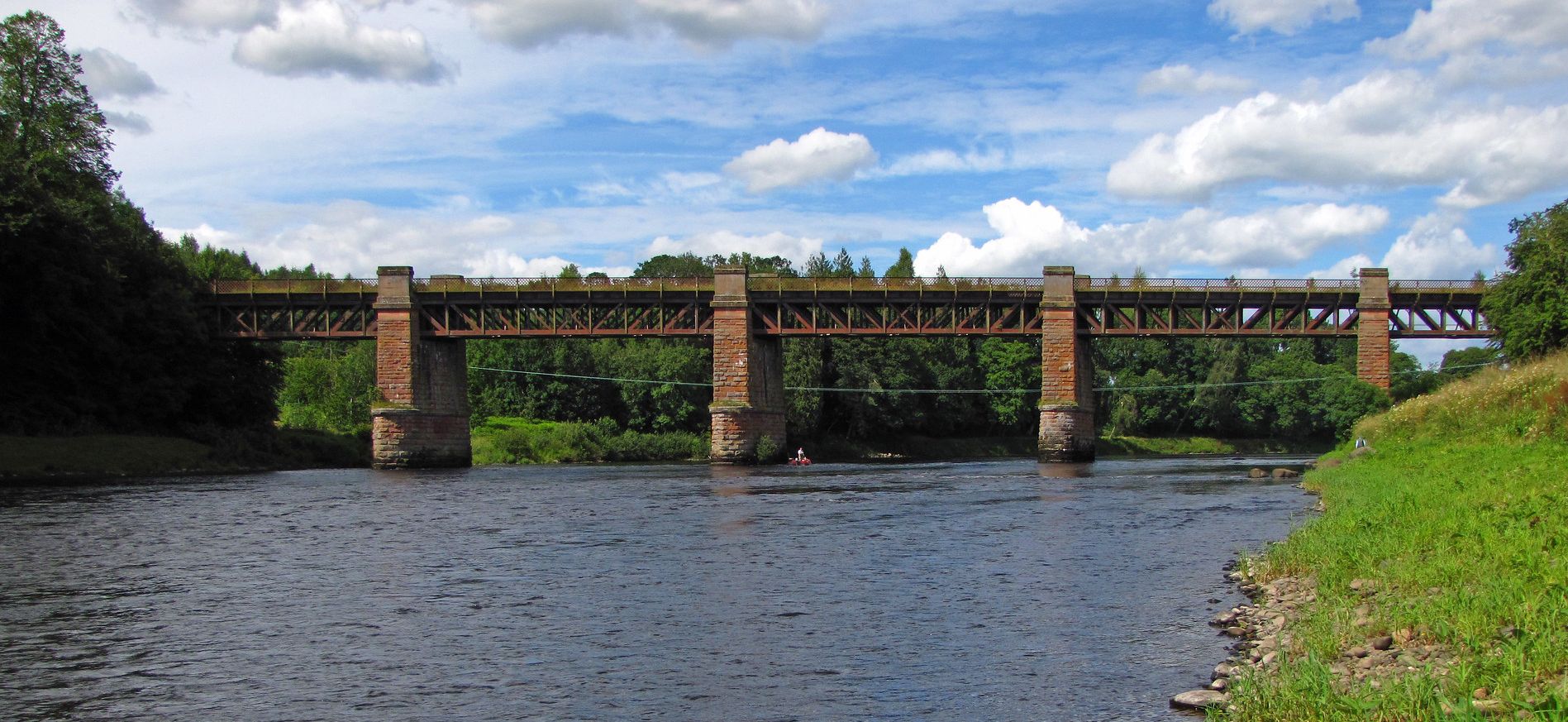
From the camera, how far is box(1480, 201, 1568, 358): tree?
46.8 metres

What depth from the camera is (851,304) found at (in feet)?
243

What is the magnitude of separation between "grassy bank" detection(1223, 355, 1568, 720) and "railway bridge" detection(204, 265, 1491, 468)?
46446mm

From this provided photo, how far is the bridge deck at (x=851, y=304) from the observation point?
73.4m

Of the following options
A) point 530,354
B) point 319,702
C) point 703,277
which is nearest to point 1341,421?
point 703,277

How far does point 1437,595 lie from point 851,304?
61580mm

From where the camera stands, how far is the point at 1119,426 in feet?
407

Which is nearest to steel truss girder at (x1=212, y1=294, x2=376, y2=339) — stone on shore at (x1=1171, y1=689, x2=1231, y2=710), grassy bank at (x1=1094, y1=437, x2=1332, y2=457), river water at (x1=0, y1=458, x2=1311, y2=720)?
river water at (x1=0, y1=458, x2=1311, y2=720)

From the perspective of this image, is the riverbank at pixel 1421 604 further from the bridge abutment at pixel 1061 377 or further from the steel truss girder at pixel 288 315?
the steel truss girder at pixel 288 315

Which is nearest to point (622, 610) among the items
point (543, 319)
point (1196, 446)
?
point (543, 319)

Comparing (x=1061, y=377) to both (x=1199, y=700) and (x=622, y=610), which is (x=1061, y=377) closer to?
(x=622, y=610)

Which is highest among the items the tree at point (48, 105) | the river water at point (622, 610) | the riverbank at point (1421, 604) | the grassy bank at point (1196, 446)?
the tree at point (48, 105)

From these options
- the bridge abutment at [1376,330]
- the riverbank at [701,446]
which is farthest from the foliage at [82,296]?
the bridge abutment at [1376,330]

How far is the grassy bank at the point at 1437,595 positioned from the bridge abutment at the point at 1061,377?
144ft

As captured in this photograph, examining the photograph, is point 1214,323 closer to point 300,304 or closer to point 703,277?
point 703,277
